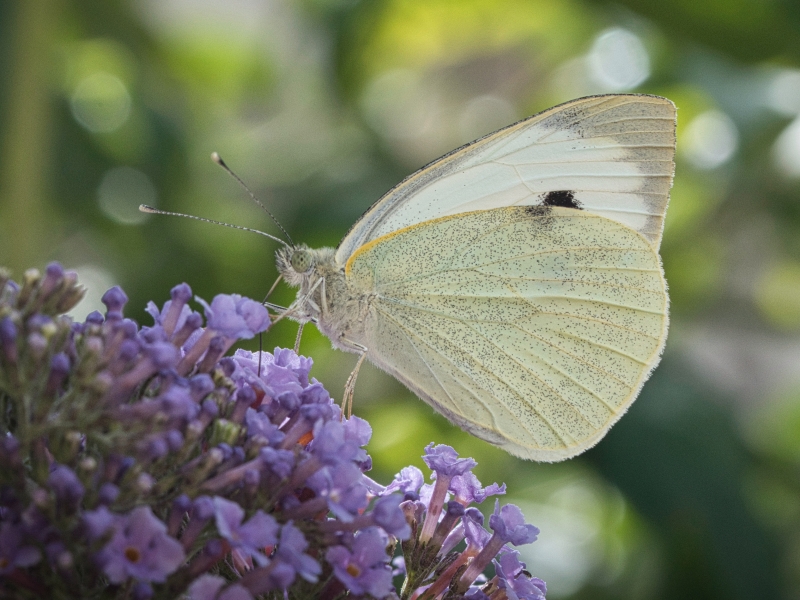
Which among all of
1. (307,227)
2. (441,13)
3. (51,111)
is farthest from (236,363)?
(441,13)

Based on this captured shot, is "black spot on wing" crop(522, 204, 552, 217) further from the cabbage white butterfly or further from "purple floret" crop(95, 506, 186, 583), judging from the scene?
"purple floret" crop(95, 506, 186, 583)

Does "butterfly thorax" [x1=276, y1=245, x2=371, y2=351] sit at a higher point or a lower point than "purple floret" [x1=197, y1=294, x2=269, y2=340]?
lower

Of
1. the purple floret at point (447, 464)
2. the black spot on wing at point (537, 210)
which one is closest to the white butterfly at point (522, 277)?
the black spot on wing at point (537, 210)

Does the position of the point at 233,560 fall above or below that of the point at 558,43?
below

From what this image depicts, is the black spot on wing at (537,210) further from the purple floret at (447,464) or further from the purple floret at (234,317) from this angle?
the purple floret at (234,317)

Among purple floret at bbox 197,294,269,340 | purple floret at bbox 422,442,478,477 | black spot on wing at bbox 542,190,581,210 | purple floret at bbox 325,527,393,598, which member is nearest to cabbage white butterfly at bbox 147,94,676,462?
black spot on wing at bbox 542,190,581,210

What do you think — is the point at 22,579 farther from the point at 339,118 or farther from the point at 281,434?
the point at 339,118
